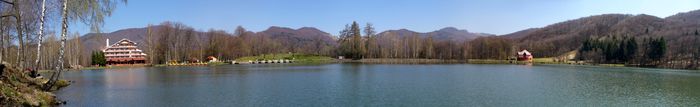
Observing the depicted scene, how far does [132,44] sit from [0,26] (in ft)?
326

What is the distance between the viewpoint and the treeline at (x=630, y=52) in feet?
357

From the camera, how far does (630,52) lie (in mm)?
117000

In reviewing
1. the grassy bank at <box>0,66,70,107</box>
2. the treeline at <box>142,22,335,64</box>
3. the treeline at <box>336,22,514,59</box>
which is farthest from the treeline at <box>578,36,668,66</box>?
the grassy bank at <box>0,66,70,107</box>

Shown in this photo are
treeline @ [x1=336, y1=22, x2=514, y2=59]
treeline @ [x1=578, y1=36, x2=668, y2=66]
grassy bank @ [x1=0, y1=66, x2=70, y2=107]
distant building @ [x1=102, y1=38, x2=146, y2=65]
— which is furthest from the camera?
treeline @ [x1=336, y1=22, x2=514, y2=59]

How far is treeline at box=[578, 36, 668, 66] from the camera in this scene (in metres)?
109

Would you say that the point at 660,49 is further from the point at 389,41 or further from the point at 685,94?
the point at 685,94

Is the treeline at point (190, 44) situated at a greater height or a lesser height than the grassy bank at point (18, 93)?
greater

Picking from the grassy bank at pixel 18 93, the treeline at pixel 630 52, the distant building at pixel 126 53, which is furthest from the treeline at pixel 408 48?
the grassy bank at pixel 18 93

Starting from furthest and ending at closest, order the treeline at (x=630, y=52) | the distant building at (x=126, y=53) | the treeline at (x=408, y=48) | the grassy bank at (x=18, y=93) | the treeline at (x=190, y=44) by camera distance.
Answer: the treeline at (x=408, y=48), the distant building at (x=126, y=53), the treeline at (x=190, y=44), the treeline at (x=630, y=52), the grassy bank at (x=18, y=93)

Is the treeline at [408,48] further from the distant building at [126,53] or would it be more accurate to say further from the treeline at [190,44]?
the distant building at [126,53]

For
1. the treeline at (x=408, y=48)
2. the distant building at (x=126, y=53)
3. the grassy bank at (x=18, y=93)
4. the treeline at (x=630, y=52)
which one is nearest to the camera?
the grassy bank at (x=18, y=93)

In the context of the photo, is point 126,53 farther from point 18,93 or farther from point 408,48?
point 18,93

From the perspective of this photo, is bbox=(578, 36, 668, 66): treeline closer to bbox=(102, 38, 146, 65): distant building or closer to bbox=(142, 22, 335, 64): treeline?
bbox=(142, 22, 335, 64): treeline

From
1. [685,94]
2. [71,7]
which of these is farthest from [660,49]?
[71,7]
